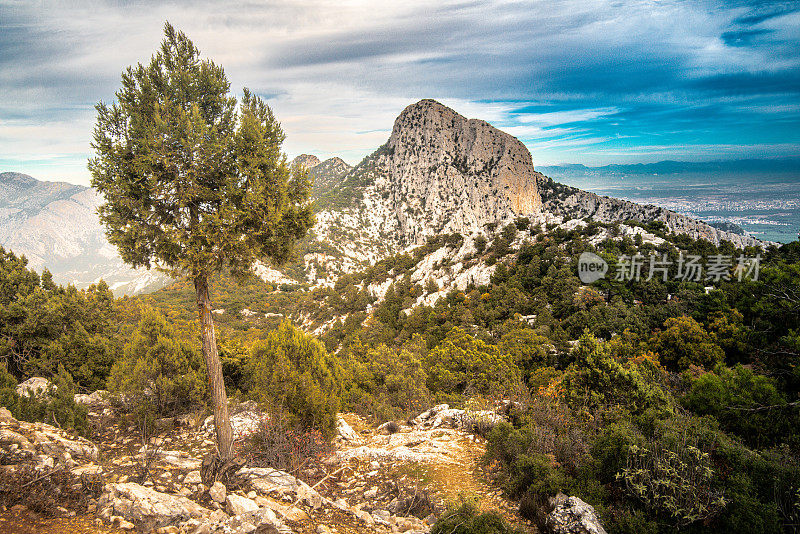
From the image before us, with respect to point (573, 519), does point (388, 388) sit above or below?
below

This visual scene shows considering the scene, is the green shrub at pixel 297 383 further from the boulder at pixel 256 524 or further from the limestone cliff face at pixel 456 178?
the limestone cliff face at pixel 456 178

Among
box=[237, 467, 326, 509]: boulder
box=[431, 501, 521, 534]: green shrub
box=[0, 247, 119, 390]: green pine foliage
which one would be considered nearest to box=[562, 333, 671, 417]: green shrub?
box=[431, 501, 521, 534]: green shrub

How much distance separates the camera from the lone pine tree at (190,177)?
18.4 ft

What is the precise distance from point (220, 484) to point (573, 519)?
5.45 meters

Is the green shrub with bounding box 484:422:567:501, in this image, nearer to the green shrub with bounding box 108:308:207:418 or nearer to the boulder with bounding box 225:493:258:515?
the boulder with bounding box 225:493:258:515

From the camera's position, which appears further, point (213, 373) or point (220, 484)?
point (213, 373)

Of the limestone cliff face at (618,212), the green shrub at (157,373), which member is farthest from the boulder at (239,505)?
the limestone cliff face at (618,212)

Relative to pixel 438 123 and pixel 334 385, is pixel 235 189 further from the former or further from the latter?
pixel 438 123

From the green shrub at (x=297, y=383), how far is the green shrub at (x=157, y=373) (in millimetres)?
3359

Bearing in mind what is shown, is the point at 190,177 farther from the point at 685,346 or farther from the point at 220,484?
the point at 685,346

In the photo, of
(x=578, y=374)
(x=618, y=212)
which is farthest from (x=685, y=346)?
(x=618, y=212)
